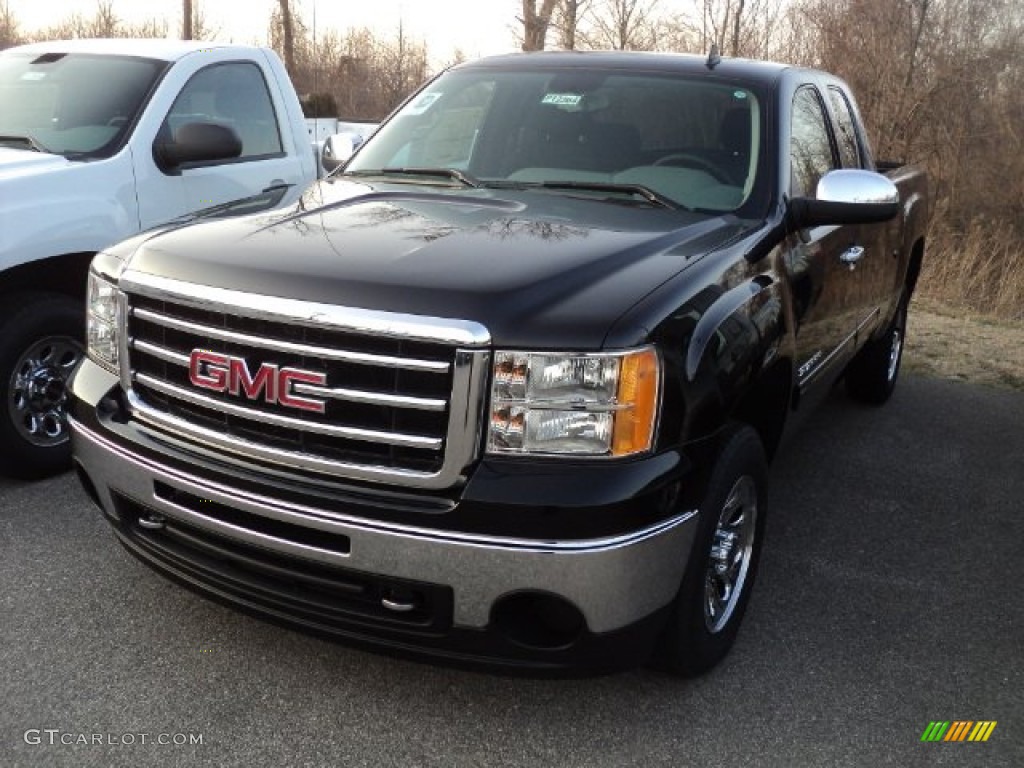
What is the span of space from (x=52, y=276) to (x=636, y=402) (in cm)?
311

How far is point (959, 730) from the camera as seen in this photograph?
2.85 meters

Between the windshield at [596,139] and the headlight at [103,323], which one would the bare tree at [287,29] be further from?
the headlight at [103,323]

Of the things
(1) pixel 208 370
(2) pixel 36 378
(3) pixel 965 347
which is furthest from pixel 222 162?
(3) pixel 965 347

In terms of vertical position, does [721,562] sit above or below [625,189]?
below

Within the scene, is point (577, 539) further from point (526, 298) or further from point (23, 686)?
point (23, 686)

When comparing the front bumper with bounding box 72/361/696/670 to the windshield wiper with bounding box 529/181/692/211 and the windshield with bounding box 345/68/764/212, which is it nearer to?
the windshield wiper with bounding box 529/181/692/211

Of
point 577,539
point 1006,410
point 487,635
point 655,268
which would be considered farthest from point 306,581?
point 1006,410

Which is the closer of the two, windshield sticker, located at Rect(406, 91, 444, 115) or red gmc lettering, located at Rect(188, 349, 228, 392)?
red gmc lettering, located at Rect(188, 349, 228, 392)

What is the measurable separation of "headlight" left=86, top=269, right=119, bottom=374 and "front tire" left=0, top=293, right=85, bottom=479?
3.81 ft

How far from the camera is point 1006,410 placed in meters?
6.34

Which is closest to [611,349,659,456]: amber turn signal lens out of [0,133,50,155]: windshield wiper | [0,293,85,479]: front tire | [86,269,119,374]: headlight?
[86,269,119,374]: headlight

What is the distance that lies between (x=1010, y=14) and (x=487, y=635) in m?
18.9

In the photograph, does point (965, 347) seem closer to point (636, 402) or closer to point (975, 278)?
point (975, 278)

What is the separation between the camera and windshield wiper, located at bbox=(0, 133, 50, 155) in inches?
181
